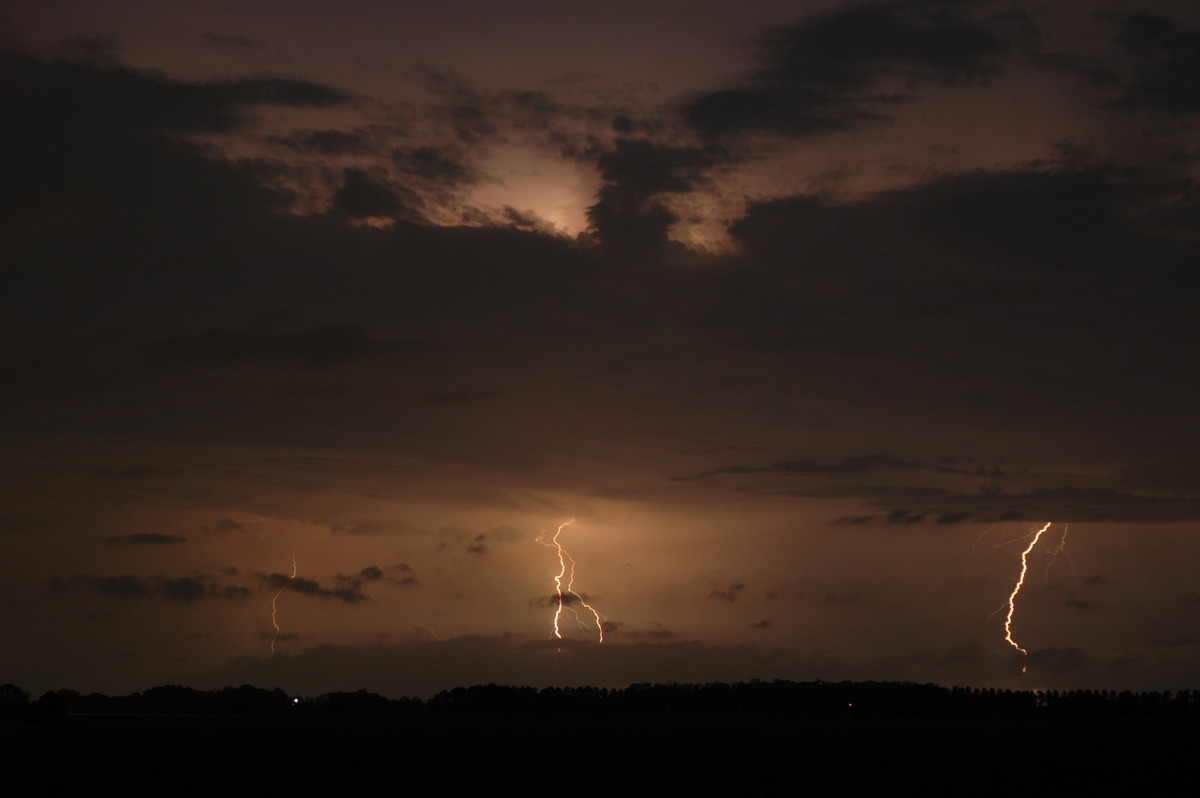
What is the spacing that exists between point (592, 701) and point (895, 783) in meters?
128

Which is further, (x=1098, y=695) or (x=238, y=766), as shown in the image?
(x=1098, y=695)

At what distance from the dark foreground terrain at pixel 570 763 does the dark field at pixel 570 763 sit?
0.12m

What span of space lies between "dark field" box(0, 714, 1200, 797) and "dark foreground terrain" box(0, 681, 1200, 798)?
4.6 inches

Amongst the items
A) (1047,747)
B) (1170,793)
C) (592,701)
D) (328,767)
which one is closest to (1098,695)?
(592,701)

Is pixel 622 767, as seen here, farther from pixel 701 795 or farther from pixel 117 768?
pixel 117 768

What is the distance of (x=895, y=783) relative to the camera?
179 feet

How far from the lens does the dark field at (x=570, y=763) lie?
51.6 m

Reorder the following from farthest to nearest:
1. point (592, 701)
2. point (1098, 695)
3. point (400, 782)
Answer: point (592, 701) < point (1098, 695) < point (400, 782)

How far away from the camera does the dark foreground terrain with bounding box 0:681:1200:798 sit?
169 feet

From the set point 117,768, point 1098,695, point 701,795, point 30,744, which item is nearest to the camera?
point 701,795

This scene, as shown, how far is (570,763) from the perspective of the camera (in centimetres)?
6131

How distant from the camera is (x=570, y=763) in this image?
6131 cm

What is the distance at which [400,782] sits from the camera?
53125 mm

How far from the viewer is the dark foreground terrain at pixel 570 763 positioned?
51.6 meters
